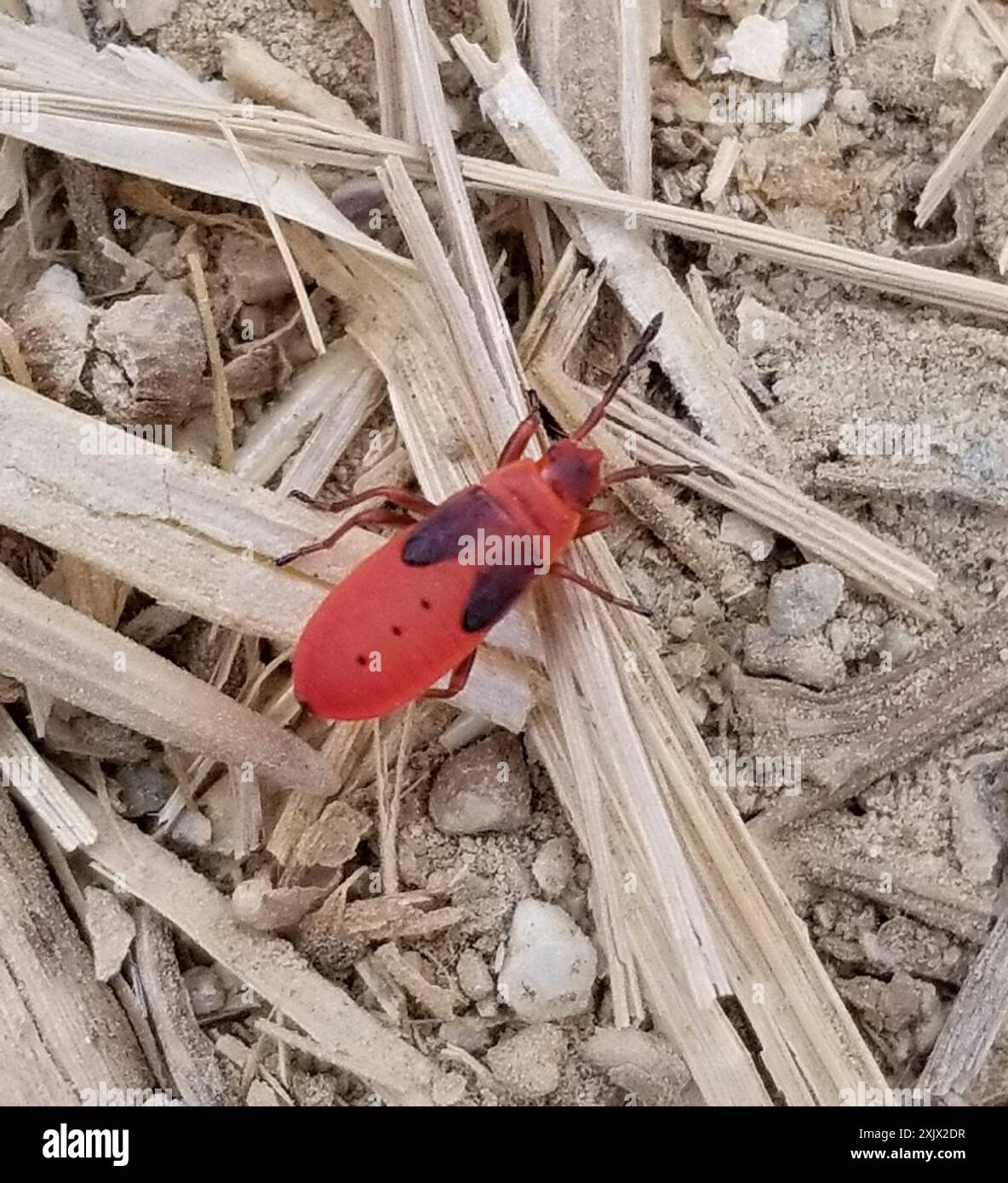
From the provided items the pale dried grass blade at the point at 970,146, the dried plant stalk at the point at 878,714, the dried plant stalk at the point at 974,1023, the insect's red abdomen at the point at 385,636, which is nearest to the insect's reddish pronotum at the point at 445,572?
the insect's red abdomen at the point at 385,636

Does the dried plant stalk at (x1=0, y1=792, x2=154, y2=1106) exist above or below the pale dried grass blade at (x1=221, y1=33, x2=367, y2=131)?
below

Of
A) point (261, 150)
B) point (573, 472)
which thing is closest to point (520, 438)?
point (573, 472)

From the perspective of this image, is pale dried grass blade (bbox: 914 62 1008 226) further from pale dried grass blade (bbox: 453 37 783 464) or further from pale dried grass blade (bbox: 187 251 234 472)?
pale dried grass blade (bbox: 187 251 234 472)

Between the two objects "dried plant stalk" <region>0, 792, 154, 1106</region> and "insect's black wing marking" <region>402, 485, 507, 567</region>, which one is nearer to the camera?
"insect's black wing marking" <region>402, 485, 507, 567</region>

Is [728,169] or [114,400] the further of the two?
[728,169]

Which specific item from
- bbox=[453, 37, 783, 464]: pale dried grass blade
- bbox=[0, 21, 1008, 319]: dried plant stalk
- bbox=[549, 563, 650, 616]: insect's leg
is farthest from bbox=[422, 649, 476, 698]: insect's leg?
bbox=[0, 21, 1008, 319]: dried plant stalk

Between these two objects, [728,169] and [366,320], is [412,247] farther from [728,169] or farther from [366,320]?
[728,169]

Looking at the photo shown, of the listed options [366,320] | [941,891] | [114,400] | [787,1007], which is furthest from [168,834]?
[941,891]
